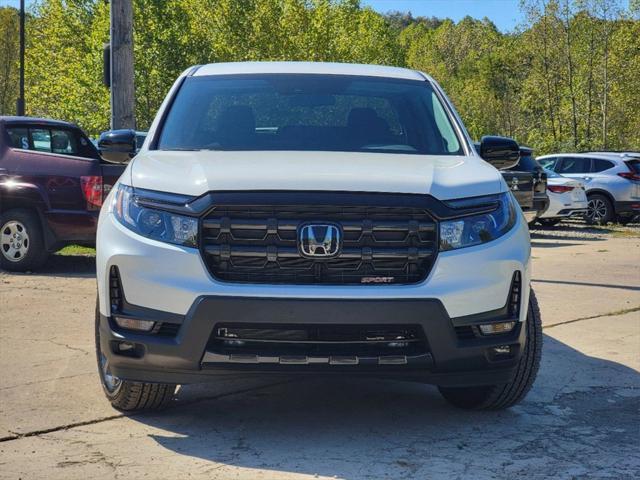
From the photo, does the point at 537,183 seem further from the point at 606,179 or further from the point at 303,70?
the point at 303,70

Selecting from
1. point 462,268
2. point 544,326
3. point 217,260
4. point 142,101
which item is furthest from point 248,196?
point 142,101

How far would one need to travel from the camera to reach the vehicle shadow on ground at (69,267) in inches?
468

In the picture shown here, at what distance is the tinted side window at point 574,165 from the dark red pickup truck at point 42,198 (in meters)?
15.8

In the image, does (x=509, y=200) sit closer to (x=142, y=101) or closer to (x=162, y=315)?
(x=162, y=315)

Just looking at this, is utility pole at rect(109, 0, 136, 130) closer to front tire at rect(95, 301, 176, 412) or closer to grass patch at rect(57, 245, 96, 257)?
grass patch at rect(57, 245, 96, 257)

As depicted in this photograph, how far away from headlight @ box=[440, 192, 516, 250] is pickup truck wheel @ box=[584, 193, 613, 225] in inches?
811

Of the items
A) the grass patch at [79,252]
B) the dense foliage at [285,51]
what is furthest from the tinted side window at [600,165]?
the dense foliage at [285,51]

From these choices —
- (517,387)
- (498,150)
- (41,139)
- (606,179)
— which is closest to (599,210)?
(606,179)

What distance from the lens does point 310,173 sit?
481cm

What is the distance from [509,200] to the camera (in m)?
5.14

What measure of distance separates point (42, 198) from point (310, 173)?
7.48 metres

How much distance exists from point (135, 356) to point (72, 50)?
5390 cm

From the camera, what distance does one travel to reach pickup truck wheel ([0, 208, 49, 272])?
465 inches

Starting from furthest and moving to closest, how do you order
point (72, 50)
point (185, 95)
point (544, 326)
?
point (72, 50) → point (544, 326) → point (185, 95)
